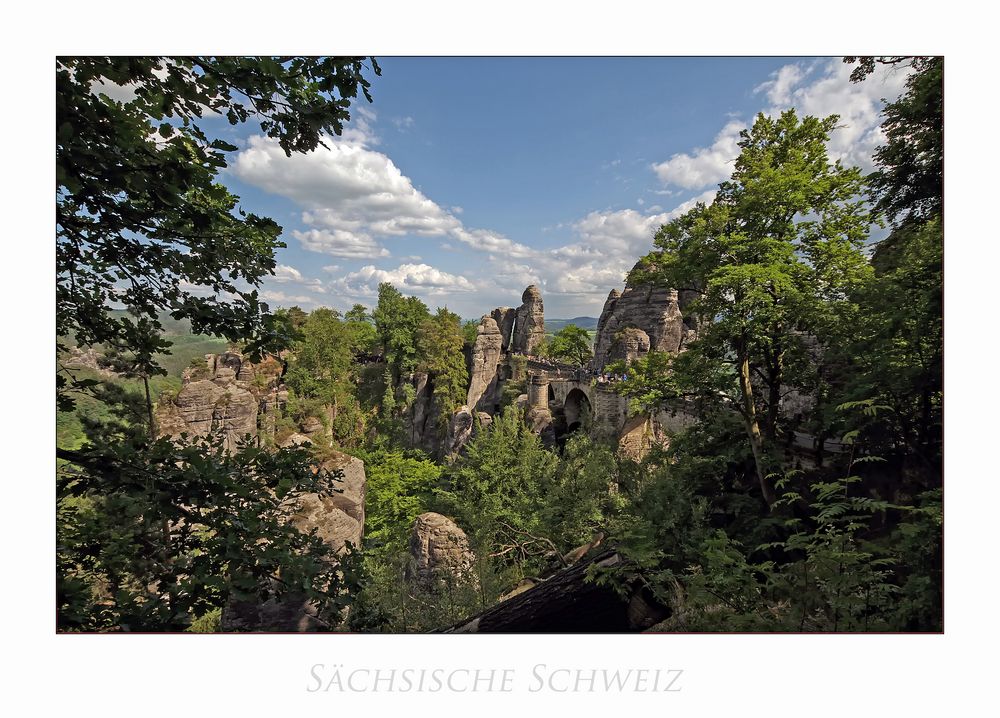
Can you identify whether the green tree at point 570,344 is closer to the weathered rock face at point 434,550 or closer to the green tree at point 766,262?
the weathered rock face at point 434,550

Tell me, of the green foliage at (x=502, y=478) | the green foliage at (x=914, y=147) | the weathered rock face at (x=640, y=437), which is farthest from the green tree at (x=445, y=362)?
the green foliage at (x=914, y=147)

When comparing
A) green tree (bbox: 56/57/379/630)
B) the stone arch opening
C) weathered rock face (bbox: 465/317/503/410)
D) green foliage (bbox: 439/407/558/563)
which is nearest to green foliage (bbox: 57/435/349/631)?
green tree (bbox: 56/57/379/630)

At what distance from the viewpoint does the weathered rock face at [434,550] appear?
9023 millimetres

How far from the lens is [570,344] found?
38.9m

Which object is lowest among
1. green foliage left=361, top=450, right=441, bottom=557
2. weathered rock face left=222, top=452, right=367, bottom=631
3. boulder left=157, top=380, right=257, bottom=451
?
green foliage left=361, top=450, right=441, bottom=557

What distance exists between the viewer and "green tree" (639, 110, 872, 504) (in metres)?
6.02

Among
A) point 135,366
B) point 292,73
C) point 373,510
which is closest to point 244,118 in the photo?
point 292,73

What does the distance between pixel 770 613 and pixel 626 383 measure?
14.1ft

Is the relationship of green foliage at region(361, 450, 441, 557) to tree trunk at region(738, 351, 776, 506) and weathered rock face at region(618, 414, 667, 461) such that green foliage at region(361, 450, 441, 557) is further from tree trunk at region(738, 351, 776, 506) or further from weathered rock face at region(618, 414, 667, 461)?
tree trunk at region(738, 351, 776, 506)

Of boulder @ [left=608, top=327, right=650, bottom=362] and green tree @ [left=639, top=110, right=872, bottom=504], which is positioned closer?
green tree @ [left=639, top=110, right=872, bottom=504]

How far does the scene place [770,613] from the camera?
3646 mm

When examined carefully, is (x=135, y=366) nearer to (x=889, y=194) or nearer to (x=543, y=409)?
(x=889, y=194)

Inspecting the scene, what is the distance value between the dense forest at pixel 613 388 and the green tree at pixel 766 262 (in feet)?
0.14

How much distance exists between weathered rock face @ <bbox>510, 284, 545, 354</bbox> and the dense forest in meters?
22.5
